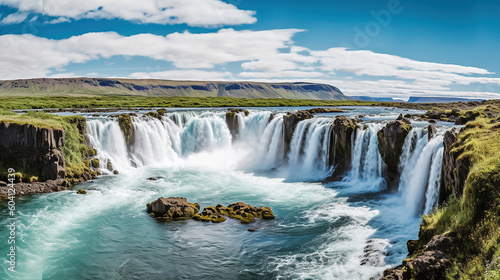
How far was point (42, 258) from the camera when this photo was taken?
53.5 feet

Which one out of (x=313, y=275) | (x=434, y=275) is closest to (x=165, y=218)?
(x=313, y=275)

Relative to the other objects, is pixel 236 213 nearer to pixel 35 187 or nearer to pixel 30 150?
pixel 35 187

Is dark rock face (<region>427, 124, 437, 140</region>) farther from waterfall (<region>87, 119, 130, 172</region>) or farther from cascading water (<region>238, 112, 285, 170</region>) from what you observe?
waterfall (<region>87, 119, 130, 172</region>)

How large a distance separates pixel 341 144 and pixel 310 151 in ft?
12.5

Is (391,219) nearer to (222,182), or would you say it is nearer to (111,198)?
(222,182)

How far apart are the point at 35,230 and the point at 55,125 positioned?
480 inches

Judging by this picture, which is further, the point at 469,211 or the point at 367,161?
the point at 367,161

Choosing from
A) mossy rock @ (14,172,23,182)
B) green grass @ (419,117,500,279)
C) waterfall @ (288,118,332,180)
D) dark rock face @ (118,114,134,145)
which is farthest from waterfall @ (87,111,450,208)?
mossy rock @ (14,172,23,182)

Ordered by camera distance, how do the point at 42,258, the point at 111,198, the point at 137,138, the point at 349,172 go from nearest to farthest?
the point at 42,258 → the point at 111,198 → the point at 349,172 → the point at 137,138

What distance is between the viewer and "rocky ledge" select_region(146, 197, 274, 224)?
70.1 feet

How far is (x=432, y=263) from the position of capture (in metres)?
10.4

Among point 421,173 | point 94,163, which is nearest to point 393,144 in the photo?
point 421,173

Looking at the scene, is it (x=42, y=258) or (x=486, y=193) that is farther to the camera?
(x=42, y=258)

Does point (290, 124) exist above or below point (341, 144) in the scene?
above
